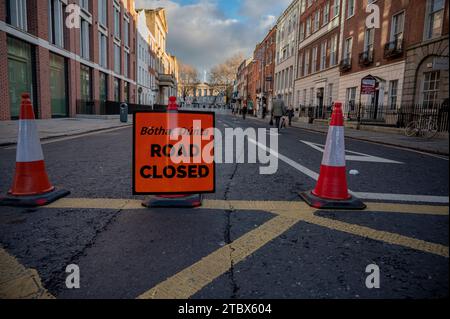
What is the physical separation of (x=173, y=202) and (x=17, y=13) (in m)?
17.8

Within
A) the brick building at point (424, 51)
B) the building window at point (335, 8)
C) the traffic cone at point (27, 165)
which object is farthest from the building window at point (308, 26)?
the traffic cone at point (27, 165)

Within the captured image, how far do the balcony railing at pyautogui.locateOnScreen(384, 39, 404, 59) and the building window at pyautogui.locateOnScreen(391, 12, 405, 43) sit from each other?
0.56ft

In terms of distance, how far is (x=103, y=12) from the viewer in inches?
1136

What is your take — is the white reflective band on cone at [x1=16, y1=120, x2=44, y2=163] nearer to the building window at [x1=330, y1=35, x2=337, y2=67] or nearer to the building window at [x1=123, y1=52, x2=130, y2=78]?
the building window at [x1=330, y1=35, x2=337, y2=67]

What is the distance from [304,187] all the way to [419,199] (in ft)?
4.37

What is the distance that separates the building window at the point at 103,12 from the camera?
27625mm

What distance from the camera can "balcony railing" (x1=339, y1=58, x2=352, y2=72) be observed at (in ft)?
78.5

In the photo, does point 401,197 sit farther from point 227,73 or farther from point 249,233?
point 227,73

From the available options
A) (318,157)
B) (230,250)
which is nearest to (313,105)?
(318,157)

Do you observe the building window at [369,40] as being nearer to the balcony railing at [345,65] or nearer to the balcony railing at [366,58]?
the balcony railing at [366,58]

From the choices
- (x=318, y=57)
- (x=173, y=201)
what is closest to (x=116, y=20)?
(x=318, y=57)

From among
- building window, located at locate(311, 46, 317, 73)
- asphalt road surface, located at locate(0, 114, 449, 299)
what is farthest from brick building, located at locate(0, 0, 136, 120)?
building window, located at locate(311, 46, 317, 73)

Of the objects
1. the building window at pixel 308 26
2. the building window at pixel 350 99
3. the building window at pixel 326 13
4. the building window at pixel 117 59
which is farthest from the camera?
the building window at pixel 308 26

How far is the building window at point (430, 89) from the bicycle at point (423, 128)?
1.69 m
